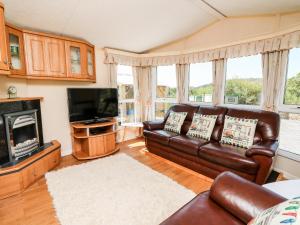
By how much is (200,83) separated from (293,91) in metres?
1.67

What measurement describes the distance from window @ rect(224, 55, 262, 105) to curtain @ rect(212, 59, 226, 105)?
0.11 meters

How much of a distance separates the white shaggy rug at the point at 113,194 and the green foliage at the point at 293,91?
2110mm

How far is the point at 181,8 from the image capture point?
2.71 meters

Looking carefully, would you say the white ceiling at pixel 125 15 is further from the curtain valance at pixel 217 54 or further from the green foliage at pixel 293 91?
the green foliage at pixel 293 91

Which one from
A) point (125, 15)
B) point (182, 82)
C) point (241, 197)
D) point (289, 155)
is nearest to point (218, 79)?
point (182, 82)

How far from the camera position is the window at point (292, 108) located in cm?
252

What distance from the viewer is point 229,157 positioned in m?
2.17

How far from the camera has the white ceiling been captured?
224 cm

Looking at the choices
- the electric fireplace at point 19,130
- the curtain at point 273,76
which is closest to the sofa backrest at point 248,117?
the curtain at point 273,76

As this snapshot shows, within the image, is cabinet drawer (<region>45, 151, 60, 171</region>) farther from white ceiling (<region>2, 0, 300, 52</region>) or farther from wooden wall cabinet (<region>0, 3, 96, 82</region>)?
white ceiling (<region>2, 0, 300, 52</region>)

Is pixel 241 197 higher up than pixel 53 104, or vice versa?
pixel 53 104

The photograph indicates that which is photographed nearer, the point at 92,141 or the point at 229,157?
the point at 229,157

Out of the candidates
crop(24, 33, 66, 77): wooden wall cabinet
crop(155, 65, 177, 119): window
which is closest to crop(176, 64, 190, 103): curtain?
crop(155, 65, 177, 119): window

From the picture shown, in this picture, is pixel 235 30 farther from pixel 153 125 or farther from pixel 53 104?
pixel 53 104
